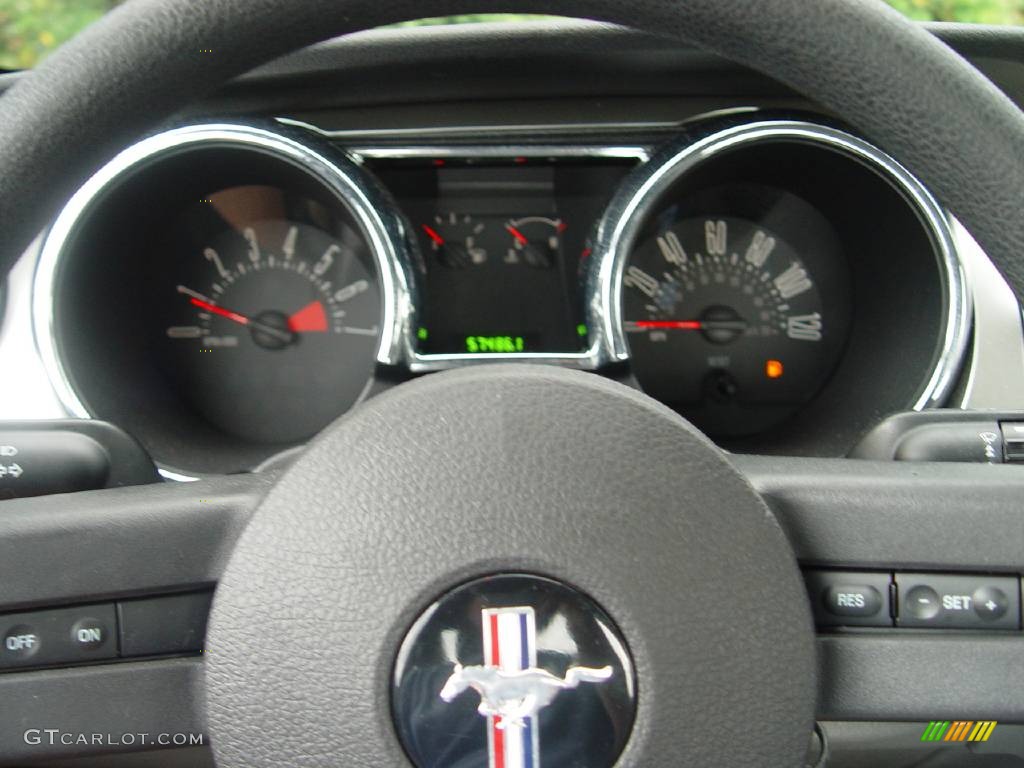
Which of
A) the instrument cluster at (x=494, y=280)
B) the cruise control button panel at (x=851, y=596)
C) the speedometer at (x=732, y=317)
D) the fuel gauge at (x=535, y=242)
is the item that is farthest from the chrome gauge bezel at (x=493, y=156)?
the cruise control button panel at (x=851, y=596)

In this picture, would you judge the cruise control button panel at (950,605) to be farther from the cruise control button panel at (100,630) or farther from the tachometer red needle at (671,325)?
the tachometer red needle at (671,325)

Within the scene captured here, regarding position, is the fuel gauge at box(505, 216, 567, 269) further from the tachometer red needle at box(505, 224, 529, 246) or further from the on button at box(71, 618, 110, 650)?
the on button at box(71, 618, 110, 650)

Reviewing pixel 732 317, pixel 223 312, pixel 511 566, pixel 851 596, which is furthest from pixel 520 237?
pixel 511 566

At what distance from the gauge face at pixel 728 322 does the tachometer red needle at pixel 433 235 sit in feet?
1.18

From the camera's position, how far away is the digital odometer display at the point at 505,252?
200 cm

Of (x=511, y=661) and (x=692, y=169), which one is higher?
(x=692, y=169)

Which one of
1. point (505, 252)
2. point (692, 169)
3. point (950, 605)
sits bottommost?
point (950, 605)

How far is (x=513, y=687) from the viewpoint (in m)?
0.88

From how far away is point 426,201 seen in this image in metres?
2.03

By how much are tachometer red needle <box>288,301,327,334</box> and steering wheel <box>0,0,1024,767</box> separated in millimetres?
1268

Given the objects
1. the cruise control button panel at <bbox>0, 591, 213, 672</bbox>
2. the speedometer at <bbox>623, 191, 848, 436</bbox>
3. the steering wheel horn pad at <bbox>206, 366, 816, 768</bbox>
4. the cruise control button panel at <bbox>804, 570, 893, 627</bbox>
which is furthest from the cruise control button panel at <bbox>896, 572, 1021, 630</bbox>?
the speedometer at <bbox>623, 191, 848, 436</bbox>

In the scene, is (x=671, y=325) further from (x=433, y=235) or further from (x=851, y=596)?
(x=851, y=596)

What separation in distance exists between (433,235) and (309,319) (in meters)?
0.31

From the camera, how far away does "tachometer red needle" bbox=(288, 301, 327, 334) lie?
7.18ft
